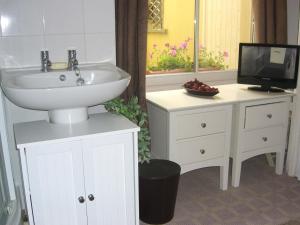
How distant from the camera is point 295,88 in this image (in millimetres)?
2400

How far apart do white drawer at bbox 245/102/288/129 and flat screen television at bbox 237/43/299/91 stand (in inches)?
6.9

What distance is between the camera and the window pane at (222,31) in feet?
9.15

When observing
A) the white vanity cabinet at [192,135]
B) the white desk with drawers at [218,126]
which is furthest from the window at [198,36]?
the white vanity cabinet at [192,135]

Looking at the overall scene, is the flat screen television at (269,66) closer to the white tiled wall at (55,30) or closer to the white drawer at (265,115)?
the white drawer at (265,115)

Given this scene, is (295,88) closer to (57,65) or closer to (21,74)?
(57,65)

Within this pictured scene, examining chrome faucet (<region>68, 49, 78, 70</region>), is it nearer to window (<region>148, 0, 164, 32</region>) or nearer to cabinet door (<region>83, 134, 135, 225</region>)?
cabinet door (<region>83, 134, 135, 225</region>)

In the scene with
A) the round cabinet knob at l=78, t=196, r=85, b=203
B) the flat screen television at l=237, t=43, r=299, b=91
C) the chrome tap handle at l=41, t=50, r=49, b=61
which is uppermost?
the chrome tap handle at l=41, t=50, r=49, b=61

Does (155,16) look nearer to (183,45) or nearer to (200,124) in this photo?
(183,45)

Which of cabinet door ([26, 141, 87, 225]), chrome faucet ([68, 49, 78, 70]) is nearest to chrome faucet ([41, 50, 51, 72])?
chrome faucet ([68, 49, 78, 70])

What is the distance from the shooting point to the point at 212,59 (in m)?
2.87

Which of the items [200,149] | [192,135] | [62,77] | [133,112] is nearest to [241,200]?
[200,149]

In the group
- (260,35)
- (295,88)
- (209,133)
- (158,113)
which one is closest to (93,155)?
(158,113)

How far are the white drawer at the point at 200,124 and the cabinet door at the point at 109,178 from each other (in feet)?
1.64

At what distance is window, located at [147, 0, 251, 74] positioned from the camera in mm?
2662
